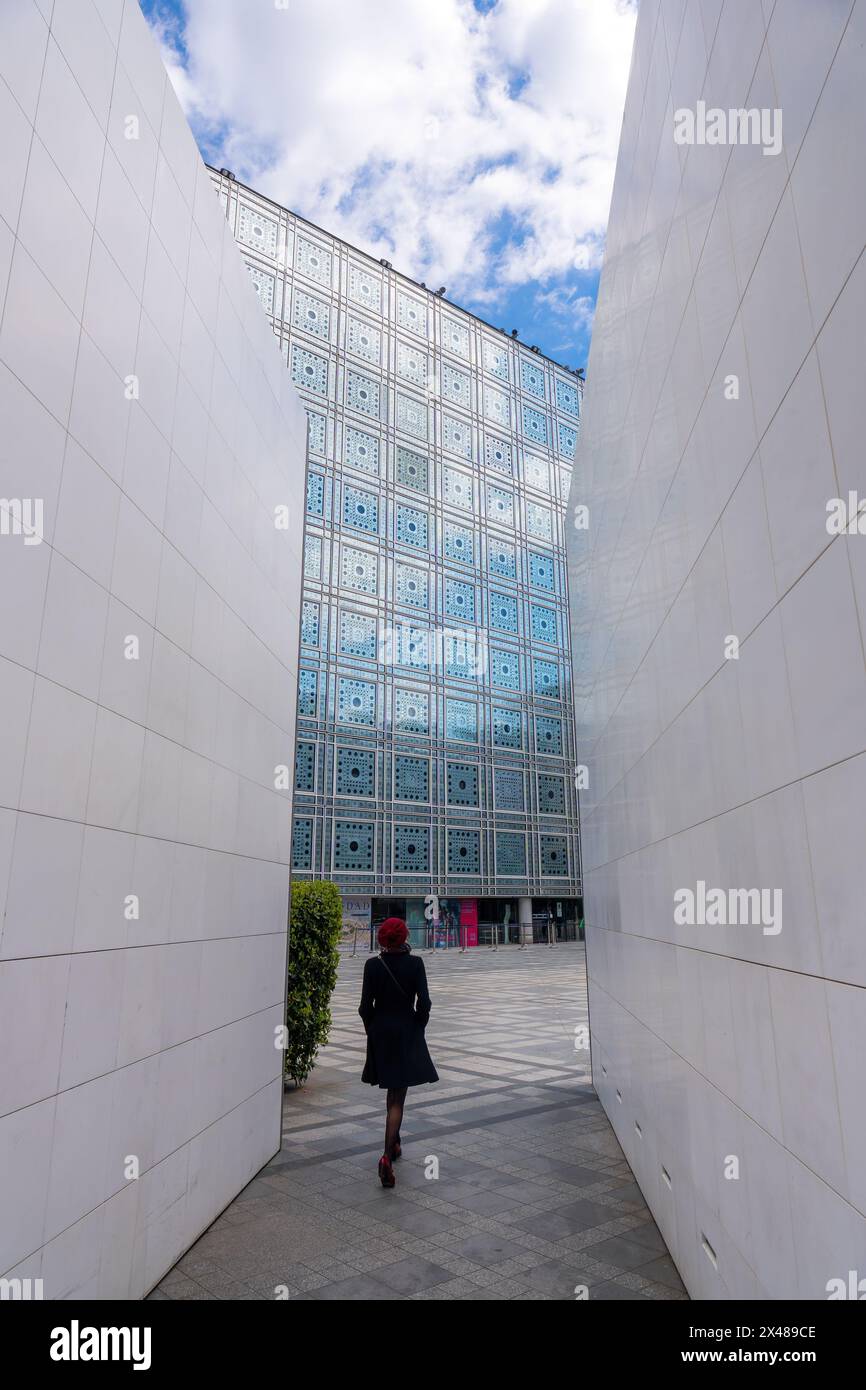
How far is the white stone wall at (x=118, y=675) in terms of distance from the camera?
10.2 feet

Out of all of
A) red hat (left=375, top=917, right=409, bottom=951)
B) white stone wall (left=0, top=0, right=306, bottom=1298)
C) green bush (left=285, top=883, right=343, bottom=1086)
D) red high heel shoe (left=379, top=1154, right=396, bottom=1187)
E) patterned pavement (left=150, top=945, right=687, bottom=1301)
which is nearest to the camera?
white stone wall (left=0, top=0, right=306, bottom=1298)

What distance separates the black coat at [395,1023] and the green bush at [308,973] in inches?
85.9

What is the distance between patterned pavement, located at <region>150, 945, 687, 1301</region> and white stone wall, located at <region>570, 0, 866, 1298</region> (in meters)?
0.48

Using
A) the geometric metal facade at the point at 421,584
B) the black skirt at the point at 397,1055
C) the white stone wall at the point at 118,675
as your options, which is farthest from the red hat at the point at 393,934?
the geometric metal facade at the point at 421,584

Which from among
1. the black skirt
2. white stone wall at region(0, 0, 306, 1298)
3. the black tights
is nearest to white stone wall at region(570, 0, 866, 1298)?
the black skirt

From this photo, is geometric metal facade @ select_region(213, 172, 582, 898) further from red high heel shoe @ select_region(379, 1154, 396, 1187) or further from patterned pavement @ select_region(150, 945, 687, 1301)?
red high heel shoe @ select_region(379, 1154, 396, 1187)

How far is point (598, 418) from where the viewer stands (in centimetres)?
730

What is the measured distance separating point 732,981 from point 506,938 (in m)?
37.4

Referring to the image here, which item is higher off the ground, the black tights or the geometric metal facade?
the geometric metal facade

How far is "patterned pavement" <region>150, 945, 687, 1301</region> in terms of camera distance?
442cm

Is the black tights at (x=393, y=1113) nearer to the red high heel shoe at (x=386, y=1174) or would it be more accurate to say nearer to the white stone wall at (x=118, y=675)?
the red high heel shoe at (x=386, y=1174)

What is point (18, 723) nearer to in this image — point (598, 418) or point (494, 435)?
point (598, 418)

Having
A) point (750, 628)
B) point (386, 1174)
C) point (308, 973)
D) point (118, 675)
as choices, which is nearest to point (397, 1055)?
point (386, 1174)

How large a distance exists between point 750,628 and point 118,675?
2810mm
